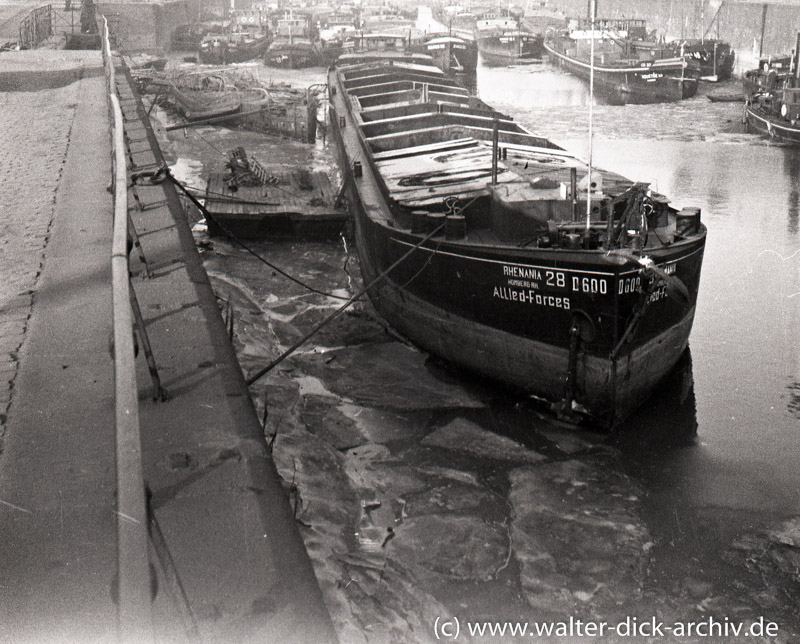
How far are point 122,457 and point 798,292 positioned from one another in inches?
577

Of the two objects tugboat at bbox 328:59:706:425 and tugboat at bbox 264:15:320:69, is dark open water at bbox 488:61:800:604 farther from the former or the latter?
tugboat at bbox 264:15:320:69

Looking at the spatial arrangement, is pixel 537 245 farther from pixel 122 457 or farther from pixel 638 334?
pixel 122 457

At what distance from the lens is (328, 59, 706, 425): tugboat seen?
984cm

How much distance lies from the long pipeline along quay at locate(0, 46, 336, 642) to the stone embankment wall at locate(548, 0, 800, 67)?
130 ft

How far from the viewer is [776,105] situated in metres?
31.6

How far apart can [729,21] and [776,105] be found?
2420 cm

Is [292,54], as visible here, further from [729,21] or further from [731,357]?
[731,357]

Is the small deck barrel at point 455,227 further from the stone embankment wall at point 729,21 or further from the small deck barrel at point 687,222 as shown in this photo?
the stone embankment wall at point 729,21

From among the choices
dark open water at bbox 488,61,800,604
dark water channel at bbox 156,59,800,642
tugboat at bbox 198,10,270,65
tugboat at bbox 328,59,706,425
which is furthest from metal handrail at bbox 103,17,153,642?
tugboat at bbox 198,10,270,65

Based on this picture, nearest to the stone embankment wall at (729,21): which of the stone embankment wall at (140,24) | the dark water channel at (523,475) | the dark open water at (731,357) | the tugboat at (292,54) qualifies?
the dark open water at (731,357)

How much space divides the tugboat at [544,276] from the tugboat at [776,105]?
18173 mm

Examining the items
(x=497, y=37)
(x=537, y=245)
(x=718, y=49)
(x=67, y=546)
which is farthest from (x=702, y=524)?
(x=497, y=37)

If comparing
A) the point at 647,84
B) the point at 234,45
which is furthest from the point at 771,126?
the point at 234,45

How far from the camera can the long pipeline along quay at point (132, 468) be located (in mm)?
3656
